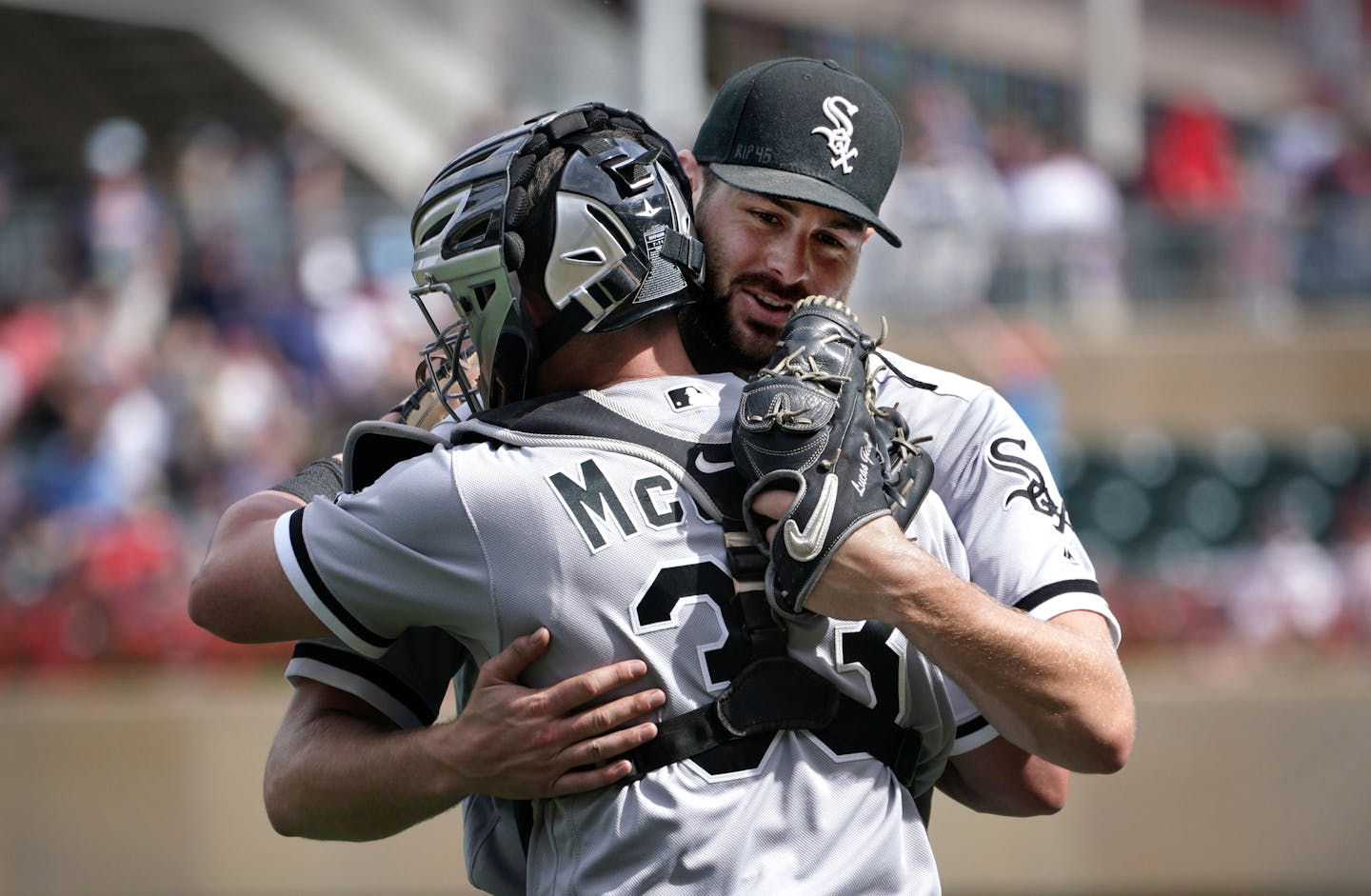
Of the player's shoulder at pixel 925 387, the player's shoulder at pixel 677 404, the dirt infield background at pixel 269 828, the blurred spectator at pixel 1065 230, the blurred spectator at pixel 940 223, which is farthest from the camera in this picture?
the blurred spectator at pixel 1065 230

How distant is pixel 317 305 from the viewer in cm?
1151

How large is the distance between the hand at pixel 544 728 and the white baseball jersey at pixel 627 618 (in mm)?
37

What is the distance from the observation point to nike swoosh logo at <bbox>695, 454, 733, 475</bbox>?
2691mm

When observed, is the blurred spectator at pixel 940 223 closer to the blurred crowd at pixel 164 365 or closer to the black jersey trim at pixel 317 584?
the blurred crowd at pixel 164 365

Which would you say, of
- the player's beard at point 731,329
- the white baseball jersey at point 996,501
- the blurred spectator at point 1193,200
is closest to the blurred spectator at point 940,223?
the blurred spectator at point 1193,200

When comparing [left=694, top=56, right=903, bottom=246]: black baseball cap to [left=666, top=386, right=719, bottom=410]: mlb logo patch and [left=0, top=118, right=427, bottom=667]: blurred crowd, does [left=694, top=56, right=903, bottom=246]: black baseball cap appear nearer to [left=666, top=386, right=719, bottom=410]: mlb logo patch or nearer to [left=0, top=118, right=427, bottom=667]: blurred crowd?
[left=666, top=386, right=719, bottom=410]: mlb logo patch

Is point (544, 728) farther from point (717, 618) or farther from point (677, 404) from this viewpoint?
point (677, 404)

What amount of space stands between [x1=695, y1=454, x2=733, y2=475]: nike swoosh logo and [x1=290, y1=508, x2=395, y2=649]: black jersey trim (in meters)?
0.53

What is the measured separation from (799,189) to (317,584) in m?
1.00

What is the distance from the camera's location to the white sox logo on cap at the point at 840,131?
10.0 ft

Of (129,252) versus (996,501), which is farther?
(129,252)

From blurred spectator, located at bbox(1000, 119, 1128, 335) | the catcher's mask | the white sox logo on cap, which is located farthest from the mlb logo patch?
blurred spectator, located at bbox(1000, 119, 1128, 335)

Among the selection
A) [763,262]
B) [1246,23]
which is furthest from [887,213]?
[1246,23]

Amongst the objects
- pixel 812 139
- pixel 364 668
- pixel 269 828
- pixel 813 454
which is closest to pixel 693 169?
pixel 812 139
